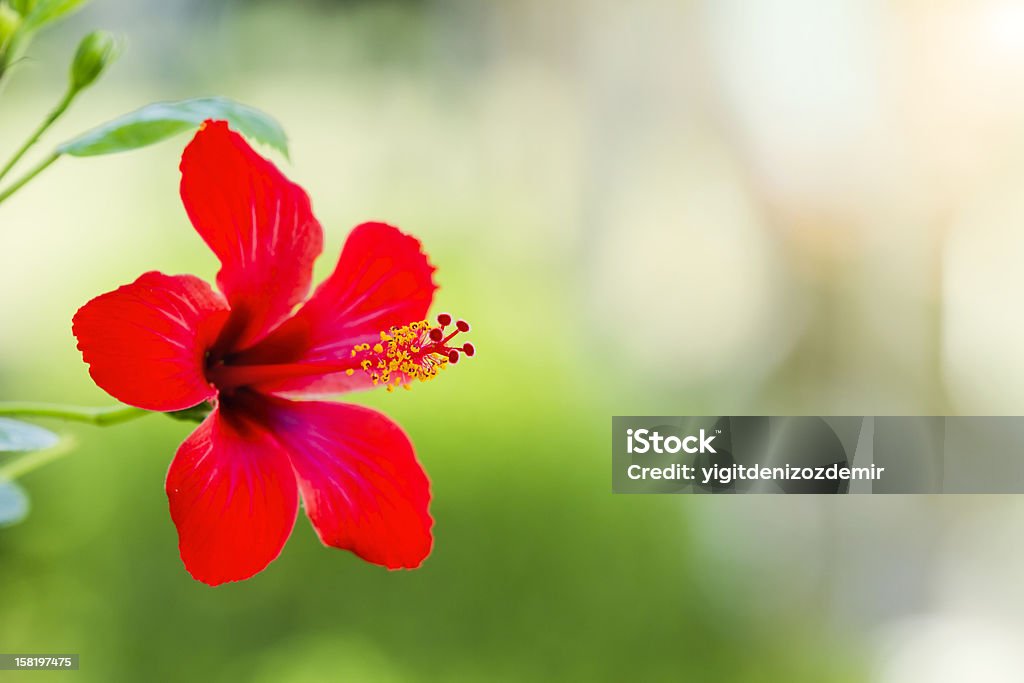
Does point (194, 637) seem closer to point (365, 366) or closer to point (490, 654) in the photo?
point (490, 654)

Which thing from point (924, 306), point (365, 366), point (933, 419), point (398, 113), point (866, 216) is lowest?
point (365, 366)

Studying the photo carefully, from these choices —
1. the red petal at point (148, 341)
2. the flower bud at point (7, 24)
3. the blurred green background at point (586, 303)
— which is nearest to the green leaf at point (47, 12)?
the flower bud at point (7, 24)

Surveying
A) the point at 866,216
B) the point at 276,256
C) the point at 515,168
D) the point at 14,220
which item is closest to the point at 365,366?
the point at 276,256

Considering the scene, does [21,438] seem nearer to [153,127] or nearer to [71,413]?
[71,413]

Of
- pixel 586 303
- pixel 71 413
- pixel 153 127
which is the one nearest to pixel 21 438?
pixel 71 413

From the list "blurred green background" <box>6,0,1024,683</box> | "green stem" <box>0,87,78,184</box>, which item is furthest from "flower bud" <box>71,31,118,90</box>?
"blurred green background" <box>6,0,1024,683</box>

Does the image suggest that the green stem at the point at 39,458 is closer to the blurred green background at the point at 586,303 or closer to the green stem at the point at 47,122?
the green stem at the point at 47,122

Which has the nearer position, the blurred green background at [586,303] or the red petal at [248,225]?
the red petal at [248,225]
